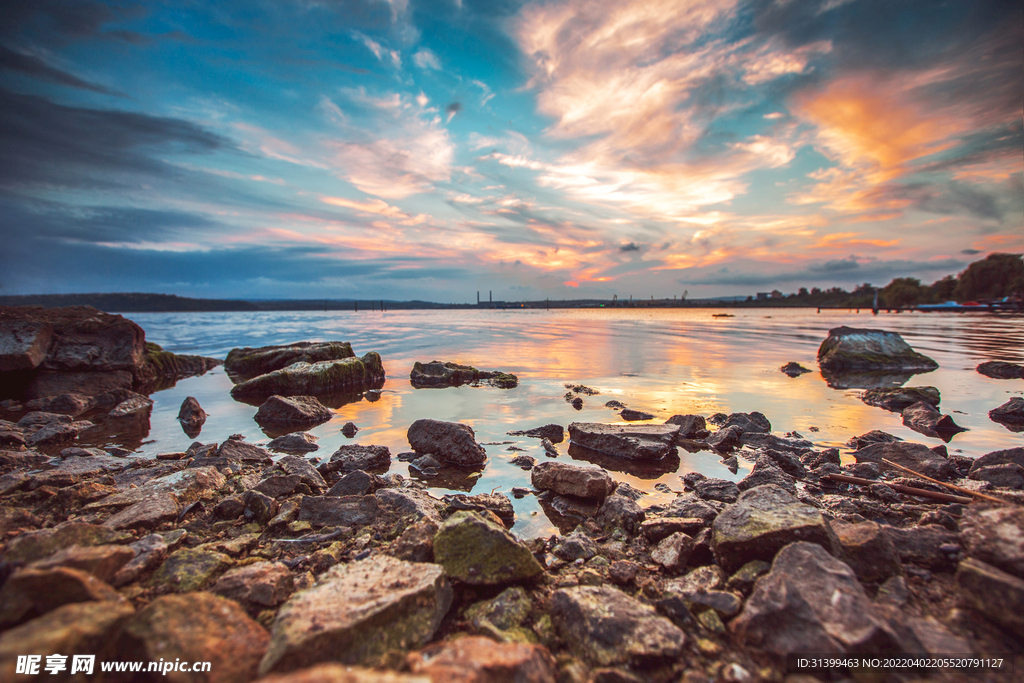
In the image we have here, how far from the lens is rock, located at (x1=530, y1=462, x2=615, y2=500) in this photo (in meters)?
5.00

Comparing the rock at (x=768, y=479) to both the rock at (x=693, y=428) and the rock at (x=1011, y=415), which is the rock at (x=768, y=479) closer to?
the rock at (x=693, y=428)

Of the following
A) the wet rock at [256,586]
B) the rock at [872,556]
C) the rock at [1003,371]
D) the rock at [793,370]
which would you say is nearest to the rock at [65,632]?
the wet rock at [256,586]

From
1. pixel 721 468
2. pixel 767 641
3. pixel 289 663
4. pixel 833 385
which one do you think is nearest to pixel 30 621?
pixel 289 663

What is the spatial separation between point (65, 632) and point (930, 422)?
12616 millimetres

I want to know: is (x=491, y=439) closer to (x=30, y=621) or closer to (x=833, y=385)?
(x=30, y=621)

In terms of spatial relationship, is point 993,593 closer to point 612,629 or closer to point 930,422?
point 612,629

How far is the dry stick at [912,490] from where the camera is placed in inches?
169

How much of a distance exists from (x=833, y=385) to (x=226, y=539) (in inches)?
658

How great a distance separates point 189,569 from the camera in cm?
316

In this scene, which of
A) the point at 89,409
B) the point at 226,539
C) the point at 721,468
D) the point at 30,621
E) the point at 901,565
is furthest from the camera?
the point at 89,409

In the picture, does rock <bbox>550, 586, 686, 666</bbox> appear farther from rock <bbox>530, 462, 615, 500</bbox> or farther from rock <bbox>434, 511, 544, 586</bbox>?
rock <bbox>530, 462, 615, 500</bbox>

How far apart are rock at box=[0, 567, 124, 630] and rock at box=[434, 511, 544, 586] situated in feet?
7.20

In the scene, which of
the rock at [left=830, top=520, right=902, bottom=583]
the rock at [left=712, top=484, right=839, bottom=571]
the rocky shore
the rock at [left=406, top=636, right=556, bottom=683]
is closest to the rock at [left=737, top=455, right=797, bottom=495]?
the rocky shore

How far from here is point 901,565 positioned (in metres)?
3.08
